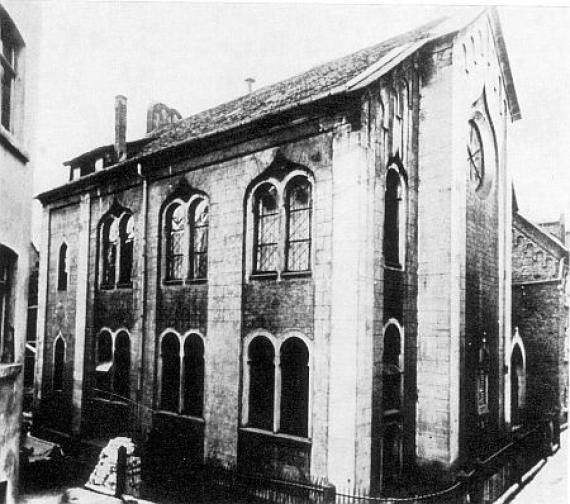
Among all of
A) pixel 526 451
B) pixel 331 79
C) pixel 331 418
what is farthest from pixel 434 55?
pixel 526 451

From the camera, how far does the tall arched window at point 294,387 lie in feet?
30.4

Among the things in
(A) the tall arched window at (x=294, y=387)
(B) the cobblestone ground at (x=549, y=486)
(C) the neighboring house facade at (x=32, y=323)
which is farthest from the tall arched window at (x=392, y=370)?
(C) the neighboring house facade at (x=32, y=323)

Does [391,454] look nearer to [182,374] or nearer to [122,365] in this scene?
[182,374]

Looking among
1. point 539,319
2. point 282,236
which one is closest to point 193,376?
point 282,236

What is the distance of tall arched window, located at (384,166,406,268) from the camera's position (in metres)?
9.88

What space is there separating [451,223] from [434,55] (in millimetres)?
3585

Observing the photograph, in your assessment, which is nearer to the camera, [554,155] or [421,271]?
[554,155]

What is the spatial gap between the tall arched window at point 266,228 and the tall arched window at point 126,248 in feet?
12.2

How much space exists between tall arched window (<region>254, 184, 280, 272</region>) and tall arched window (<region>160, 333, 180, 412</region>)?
9.17ft

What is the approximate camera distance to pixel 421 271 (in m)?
10.5

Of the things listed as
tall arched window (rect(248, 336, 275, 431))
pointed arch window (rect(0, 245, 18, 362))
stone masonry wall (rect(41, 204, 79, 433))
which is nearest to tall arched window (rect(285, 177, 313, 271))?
tall arched window (rect(248, 336, 275, 431))

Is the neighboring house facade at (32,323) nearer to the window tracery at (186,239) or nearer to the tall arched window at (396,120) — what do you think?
the window tracery at (186,239)

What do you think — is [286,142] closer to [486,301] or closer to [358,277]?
[358,277]

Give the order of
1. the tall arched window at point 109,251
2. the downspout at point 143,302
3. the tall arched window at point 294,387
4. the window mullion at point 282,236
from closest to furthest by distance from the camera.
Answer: the tall arched window at point 294,387, the window mullion at point 282,236, the downspout at point 143,302, the tall arched window at point 109,251
